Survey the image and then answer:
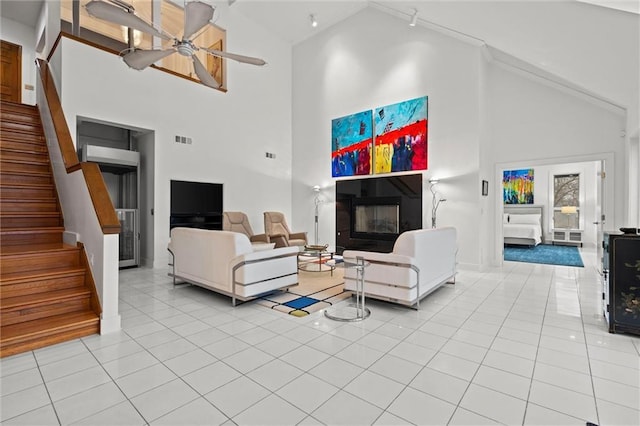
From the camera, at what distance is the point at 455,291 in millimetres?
4348

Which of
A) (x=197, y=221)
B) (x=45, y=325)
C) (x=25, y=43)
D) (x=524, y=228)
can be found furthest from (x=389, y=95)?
(x=25, y=43)

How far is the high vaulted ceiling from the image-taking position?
11.0ft

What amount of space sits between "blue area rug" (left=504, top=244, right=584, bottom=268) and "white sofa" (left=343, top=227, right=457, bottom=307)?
14.9 feet

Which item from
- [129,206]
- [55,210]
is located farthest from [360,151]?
[55,210]

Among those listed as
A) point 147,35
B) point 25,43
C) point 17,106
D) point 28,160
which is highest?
point 147,35

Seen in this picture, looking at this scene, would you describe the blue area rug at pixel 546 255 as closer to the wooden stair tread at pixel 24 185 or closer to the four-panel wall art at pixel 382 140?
the four-panel wall art at pixel 382 140

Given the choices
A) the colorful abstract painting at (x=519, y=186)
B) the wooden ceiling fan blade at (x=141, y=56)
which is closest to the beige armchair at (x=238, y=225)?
the wooden ceiling fan blade at (x=141, y=56)

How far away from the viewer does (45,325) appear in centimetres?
256

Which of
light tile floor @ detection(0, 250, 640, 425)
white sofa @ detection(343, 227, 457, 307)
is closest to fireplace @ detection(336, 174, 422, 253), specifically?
white sofa @ detection(343, 227, 457, 307)

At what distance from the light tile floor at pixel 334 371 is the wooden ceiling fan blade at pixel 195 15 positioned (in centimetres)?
325

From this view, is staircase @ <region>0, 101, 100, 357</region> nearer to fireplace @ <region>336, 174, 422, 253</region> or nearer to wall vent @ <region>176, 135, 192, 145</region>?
wall vent @ <region>176, 135, 192, 145</region>

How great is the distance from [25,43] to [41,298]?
22.0ft

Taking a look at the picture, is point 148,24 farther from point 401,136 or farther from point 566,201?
point 566,201

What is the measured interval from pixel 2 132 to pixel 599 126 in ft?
30.8
